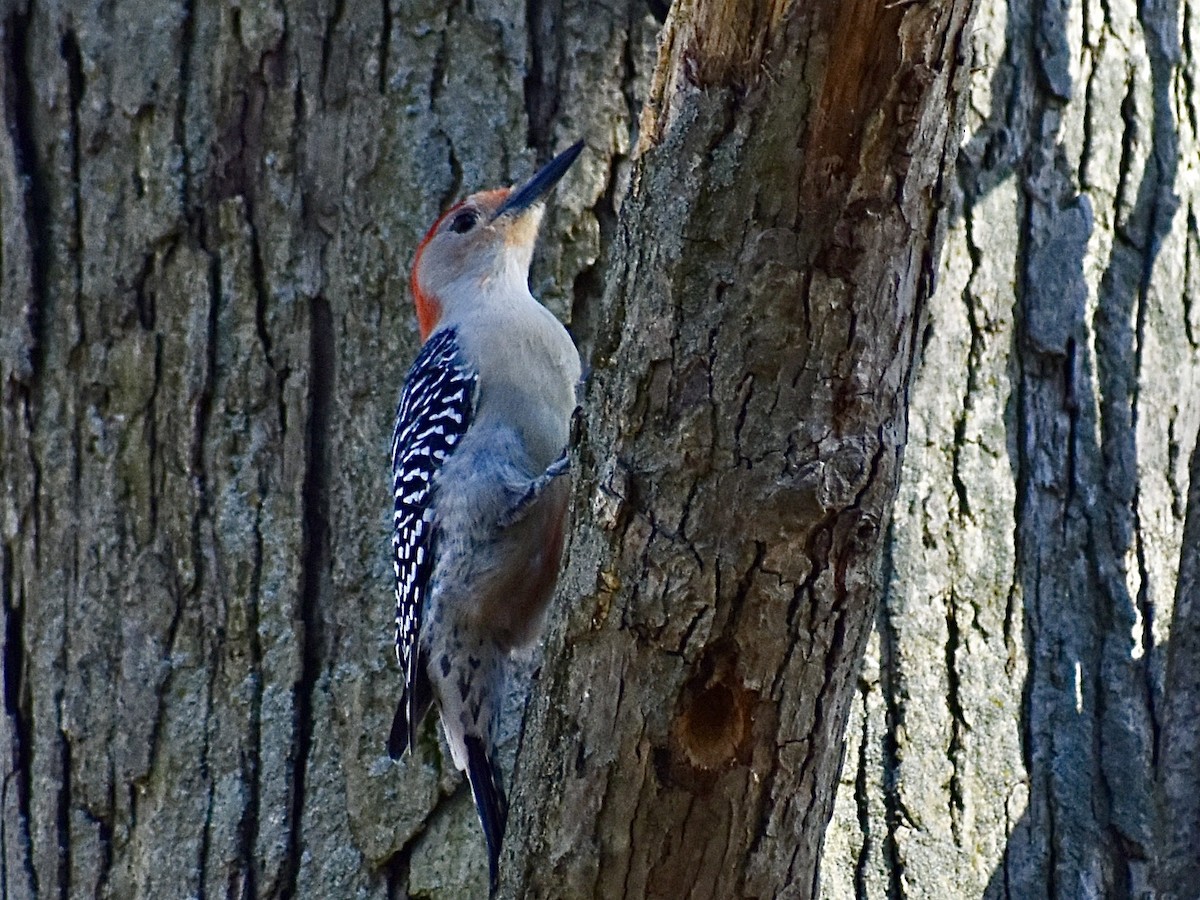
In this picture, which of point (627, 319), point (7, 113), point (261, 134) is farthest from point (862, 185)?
point (7, 113)

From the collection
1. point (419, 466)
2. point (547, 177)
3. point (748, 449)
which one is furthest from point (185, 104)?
point (748, 449)

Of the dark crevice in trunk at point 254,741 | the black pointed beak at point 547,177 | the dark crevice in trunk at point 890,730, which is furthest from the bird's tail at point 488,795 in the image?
the black pointed beak at point 547,177

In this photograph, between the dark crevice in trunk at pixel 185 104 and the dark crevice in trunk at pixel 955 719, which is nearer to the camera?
the dark crevice in trunk at pixel 955 719

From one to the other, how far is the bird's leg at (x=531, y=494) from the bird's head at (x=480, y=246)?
53cm

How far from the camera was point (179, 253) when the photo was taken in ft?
12.2

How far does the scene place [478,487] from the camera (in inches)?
160

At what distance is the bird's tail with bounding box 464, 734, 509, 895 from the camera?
10.7 feet

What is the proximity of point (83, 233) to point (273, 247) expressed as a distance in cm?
53

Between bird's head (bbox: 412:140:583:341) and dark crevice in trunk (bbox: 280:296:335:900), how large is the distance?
1.01 ft

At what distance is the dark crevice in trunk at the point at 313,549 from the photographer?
3447 millimetres

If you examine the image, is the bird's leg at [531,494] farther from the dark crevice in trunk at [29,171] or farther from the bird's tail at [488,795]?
the dark crevice in trunk at [29,171]

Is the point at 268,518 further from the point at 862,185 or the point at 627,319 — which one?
the point at 862,185

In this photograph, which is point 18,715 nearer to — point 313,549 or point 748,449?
point 313,549

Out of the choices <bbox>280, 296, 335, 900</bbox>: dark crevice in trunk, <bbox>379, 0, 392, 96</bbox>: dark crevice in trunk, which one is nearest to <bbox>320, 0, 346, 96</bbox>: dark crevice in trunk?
<bbox>379, 0, 392, 96</bbox>: dark crevice in trunk
